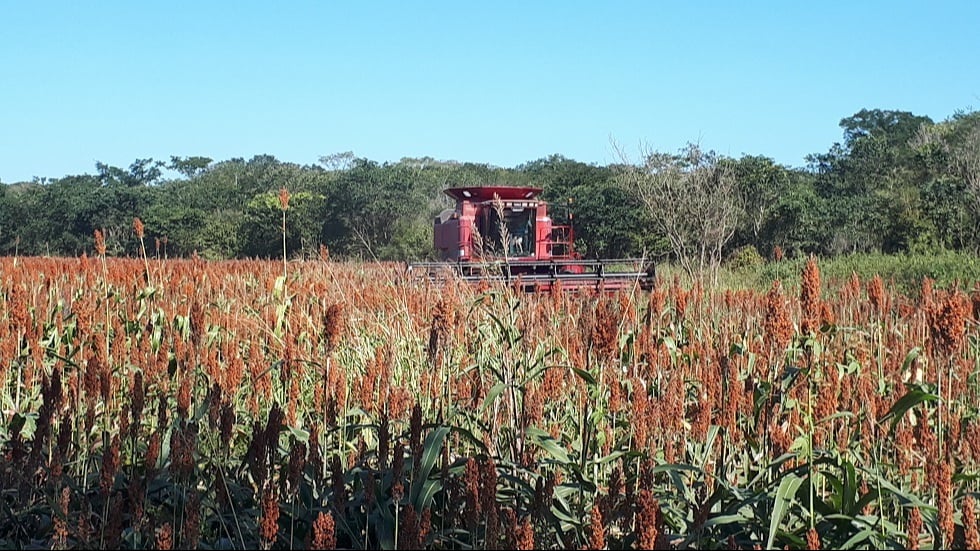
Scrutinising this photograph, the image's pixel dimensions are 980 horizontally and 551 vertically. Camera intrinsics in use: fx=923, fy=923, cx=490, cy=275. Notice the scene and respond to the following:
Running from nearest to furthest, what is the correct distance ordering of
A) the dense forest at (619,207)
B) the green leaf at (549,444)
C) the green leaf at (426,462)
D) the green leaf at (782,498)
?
the green leaf at (782,498), the green leaf at (426,462), the green leaf at (549,444), the dense forest at (619,207)

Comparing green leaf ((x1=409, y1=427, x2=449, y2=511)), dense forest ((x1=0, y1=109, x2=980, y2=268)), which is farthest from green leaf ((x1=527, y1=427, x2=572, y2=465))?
dense forest ((x1=0, y1=109, x2=980, y2=268))

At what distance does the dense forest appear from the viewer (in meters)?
21.8

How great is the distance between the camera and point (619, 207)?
29.3 meters

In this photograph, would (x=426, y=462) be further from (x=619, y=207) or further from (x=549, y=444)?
(x=619, y=207)

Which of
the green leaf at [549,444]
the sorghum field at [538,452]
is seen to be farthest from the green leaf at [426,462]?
the green leaf at [549,444]

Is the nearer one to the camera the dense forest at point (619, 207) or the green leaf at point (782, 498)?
the green leaf at point (782, 498)

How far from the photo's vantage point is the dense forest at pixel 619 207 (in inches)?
857

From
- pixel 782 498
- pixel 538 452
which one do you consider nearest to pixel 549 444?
pixel 538 452

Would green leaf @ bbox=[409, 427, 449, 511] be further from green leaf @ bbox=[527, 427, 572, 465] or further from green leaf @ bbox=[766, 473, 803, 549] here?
green leaf @ bbox=[766, 473, 803, 549]

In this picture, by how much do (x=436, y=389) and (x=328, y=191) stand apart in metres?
41.1

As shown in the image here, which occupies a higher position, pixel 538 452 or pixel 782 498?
pixel 782 498

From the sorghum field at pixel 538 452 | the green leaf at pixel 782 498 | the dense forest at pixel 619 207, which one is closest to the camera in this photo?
the green leaf at pixel 782 498

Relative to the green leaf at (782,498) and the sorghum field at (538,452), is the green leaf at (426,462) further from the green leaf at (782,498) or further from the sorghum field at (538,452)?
the green leaf at (782,498)

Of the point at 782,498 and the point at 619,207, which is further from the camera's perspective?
the point at 619,207
